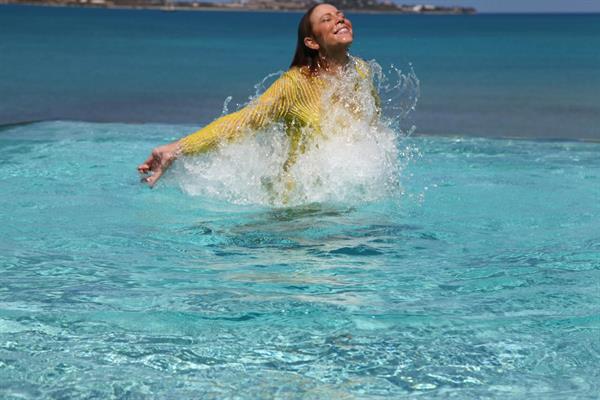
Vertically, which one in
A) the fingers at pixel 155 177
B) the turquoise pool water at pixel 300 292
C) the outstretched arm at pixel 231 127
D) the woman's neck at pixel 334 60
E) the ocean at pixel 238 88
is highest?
the woman's neck at pixel 334 60

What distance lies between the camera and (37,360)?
3.56m

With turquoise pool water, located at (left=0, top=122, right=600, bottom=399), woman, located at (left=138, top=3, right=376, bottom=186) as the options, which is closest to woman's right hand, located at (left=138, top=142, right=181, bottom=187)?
woman, located at (left=138, top=3, right=376, bottom=186)

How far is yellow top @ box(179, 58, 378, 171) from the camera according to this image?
5781 mm

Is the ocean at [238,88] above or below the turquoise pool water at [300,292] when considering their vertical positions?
below

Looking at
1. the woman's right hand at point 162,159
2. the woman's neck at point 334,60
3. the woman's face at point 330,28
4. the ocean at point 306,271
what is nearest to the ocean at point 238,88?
the ocean at point 306,271

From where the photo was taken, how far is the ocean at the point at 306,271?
348 centimetres

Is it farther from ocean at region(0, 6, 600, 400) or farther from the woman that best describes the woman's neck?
ocean at region(0, 6, 600, 400)

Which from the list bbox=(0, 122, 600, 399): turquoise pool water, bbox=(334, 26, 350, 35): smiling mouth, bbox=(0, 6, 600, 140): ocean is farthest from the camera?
bbox=(0, 6, 600, 140): ocean

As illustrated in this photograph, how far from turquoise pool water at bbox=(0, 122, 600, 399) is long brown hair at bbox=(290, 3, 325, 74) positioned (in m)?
0.81

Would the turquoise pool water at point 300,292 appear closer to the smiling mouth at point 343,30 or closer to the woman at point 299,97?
the woman at point 299,97

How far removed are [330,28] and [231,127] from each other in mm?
799

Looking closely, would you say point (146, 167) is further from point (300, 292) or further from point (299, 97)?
point (300, 292)

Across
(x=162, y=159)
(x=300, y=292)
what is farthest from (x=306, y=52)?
(x=300, y=292)

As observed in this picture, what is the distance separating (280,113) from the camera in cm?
581
